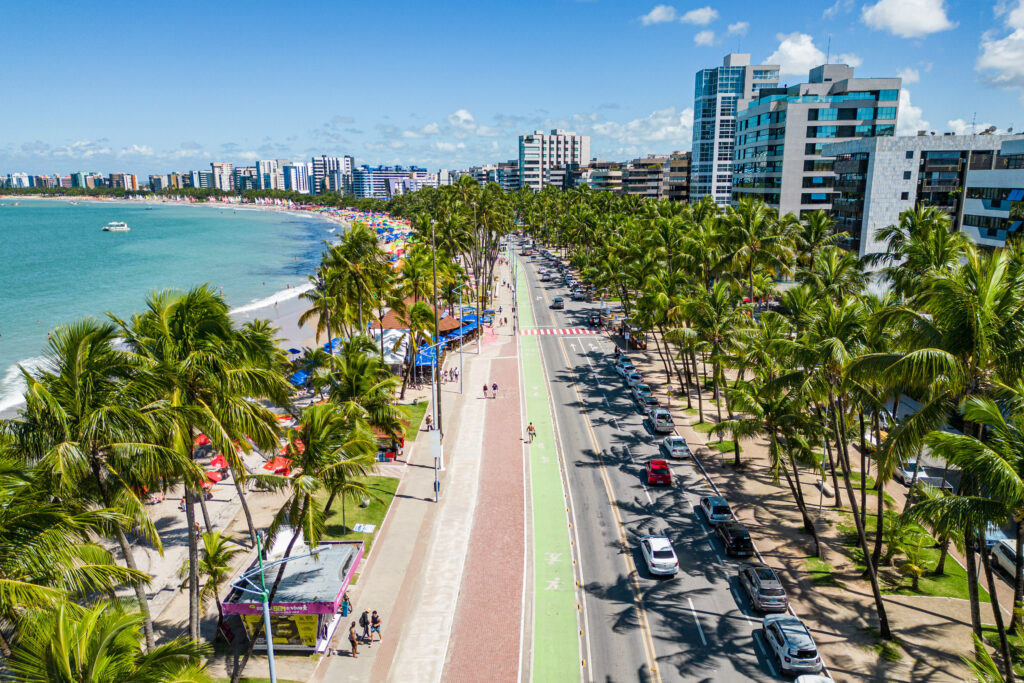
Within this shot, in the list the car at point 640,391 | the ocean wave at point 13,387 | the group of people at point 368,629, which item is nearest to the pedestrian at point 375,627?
the group of people at point 368,629

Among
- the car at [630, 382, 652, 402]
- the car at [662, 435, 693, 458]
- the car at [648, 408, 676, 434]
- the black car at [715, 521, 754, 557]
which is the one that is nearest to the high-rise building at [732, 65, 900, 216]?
the car at [630, 382, 652, 402]

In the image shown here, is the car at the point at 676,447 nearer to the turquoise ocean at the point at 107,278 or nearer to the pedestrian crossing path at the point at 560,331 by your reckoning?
the pedestrian crossing path at the point at 560,331

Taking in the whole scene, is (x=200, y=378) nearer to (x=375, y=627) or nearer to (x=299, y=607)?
(x=299, y=607)

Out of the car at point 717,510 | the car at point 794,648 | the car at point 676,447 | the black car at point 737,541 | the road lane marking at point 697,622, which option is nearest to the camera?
the car at point 794,648

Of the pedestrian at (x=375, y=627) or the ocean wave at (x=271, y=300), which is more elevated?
the ocean wave at (x=271, y=300)

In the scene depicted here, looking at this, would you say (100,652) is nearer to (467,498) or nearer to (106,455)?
(106,455)

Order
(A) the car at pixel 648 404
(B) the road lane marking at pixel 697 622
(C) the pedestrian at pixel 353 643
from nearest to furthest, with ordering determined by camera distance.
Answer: (C) the pedestrian at pixel 353 643, (B) the road lane marking at pixel 697 622, (A) the car at pixel 648 404

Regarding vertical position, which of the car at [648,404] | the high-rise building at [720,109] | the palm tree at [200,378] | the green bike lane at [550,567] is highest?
the high-rise building at [720,109]
